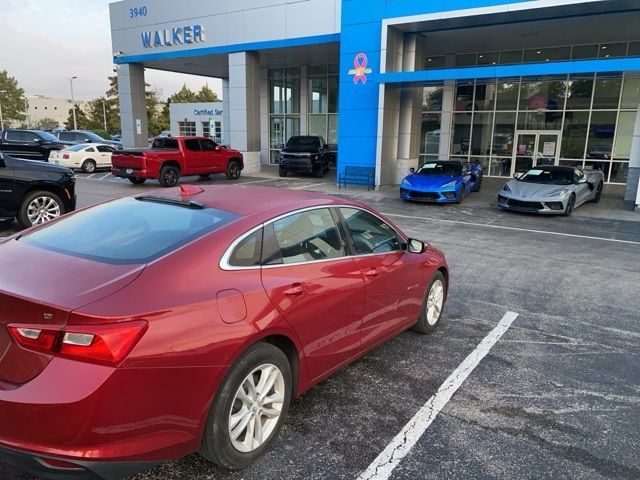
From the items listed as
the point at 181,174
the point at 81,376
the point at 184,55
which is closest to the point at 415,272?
the point at 81,376

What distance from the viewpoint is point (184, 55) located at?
80.8 feet

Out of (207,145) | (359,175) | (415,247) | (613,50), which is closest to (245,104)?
(207,145)

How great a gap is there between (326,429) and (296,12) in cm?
2071

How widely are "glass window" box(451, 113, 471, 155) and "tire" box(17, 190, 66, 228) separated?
18942mm

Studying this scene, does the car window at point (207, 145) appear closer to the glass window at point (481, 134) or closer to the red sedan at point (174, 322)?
the glass window at point (481, 134)

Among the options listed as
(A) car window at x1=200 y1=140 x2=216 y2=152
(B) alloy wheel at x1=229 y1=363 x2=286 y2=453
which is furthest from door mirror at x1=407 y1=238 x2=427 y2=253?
(A) car window at x1=200 y1=140 x2=216 y2=152

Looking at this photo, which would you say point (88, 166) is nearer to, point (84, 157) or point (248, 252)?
point (84, 157)

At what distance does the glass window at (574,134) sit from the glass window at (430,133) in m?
5.53

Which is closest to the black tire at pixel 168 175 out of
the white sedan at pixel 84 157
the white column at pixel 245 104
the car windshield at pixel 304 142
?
the white column at pixel 245 104

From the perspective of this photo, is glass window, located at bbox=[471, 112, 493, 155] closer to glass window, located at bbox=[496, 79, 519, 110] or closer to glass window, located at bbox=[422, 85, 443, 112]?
glass window, located at bbox=[496, 79, 519, 110]

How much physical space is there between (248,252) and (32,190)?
7.31m

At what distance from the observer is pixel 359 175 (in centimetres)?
1931

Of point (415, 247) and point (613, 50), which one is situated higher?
point (613, 50)

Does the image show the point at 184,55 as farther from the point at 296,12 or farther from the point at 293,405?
the point at 293,405
